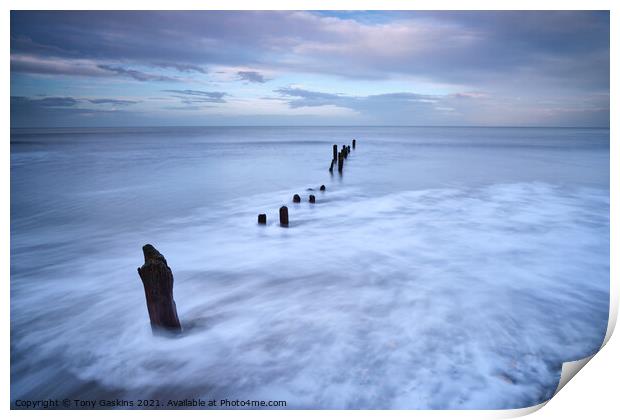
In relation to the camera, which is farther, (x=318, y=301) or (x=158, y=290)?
(x=318, y=301)

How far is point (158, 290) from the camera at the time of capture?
290cm

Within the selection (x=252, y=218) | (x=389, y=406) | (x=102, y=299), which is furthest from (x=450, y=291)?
(x=252, y=218)

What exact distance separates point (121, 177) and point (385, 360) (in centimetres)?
1156

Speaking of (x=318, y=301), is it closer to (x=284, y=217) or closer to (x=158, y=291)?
(x=158, y=291)

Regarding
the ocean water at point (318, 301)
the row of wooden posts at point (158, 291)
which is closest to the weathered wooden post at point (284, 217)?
the ocean water at point (318, 301)

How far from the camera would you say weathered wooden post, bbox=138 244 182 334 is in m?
2.81

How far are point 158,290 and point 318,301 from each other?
1.48m

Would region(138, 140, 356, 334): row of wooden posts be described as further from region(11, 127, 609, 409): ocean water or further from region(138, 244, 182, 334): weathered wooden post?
region(11, 127, 609, 409): ocean water

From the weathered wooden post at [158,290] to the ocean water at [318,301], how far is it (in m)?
0.12

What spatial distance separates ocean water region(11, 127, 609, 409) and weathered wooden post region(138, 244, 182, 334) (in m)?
0.12

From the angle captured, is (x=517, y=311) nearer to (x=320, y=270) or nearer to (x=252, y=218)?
(x=320, y=270)

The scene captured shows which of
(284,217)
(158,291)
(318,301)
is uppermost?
(158,291)

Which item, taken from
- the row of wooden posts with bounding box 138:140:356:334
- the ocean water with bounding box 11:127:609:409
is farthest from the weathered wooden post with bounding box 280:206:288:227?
the row of wooden posts with bounding box 138:140:356:334


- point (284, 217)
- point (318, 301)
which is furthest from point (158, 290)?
point (284, 217)
